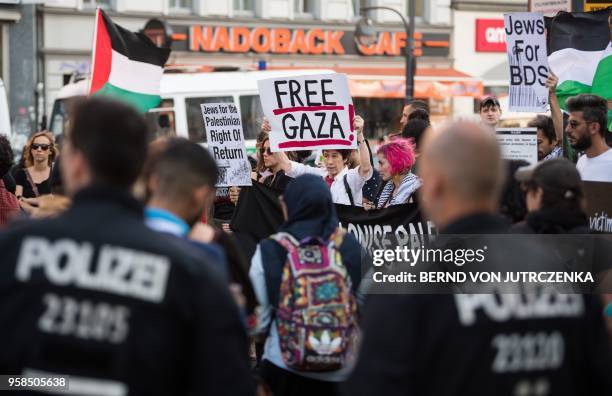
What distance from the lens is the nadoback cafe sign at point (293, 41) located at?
31.9 meters

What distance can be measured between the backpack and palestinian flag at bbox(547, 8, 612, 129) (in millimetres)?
5500

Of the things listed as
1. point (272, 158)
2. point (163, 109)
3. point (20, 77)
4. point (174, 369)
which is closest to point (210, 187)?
point (174, 369)

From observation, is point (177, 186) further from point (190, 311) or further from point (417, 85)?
point (417, 85)

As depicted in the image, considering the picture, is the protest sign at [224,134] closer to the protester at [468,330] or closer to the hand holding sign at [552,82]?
the hand holding sign at [552,82]

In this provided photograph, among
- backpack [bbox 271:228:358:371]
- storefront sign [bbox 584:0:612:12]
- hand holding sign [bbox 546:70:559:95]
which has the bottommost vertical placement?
backpack [bbox 271:228:358:371]

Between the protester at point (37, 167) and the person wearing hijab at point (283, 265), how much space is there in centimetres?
570

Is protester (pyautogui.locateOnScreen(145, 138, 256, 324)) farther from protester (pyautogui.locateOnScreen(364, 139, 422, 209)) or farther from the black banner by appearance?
protester (pyautogui.locateOnScreen(364, 139, 422, 209))

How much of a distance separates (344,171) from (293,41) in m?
24.7

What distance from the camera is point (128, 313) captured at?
2850 millimetres

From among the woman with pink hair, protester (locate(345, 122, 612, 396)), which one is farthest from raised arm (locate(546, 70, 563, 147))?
protester (locate(345, 122, 612, 396))

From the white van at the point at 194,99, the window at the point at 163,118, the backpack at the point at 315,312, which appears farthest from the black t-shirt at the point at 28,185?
the window at the point at 163,118

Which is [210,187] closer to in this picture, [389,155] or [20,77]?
[389,155]

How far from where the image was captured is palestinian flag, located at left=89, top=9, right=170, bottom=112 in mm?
10508

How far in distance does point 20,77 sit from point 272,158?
68.8 feet
